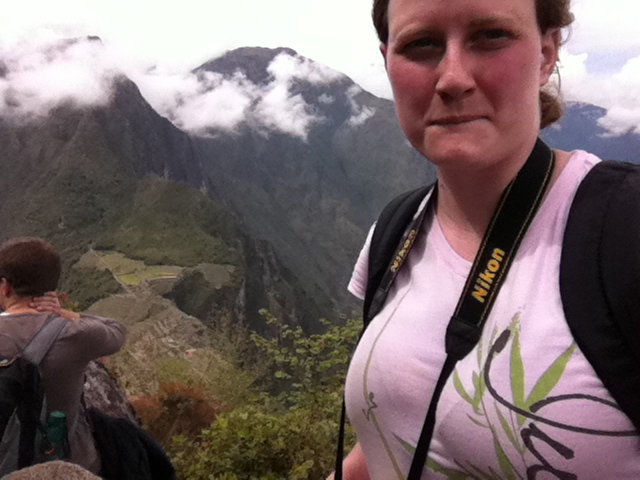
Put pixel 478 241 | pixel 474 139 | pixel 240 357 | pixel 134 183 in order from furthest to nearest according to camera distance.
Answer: pixel 134 183 → pixel 240 357 → pixel 478 241 → pixel 474 139

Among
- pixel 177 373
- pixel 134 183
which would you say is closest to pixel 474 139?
pixel 177 373

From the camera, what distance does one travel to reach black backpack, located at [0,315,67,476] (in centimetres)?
251

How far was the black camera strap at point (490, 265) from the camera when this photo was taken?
0.96 m

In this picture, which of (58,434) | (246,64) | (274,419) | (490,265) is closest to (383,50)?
(490,265)

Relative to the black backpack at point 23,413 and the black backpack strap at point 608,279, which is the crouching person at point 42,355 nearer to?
the black backpack at point 23,413

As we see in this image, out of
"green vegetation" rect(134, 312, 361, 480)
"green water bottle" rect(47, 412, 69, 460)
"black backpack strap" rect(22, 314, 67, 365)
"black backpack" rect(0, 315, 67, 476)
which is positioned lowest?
"green vegetation" rect(134, 312, 361, 480)

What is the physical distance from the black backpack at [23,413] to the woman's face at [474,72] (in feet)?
7.71

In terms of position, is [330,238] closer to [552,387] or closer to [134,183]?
[134,183]

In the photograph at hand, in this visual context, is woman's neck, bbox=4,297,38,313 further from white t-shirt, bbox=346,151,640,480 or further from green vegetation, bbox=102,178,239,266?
green vegetation, bbox=102,178,239,266

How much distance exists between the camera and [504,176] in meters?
1.01

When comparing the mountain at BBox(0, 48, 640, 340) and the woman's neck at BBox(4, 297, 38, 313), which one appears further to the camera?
the mountain at BBox(0, 48, 640, 340)

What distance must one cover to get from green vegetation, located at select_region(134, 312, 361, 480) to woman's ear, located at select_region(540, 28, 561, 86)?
12.4 feet

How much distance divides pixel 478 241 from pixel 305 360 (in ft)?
16.6

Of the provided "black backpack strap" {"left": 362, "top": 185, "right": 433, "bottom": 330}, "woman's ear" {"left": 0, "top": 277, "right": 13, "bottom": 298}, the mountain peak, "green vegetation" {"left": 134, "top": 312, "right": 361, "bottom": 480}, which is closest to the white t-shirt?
"black backpack strap" {"left": 362, "top": 185, "right": 433, "bottom": 330}
